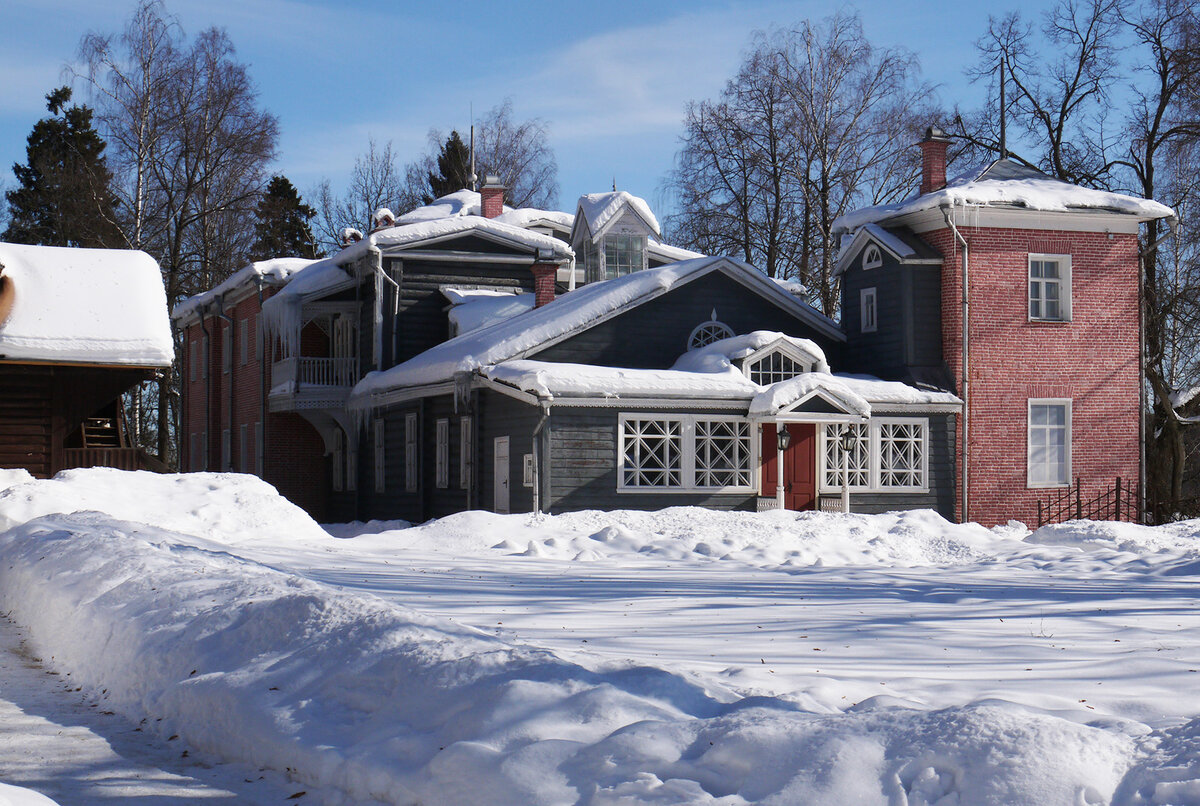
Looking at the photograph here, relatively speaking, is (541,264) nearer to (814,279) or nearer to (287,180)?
(814,279)

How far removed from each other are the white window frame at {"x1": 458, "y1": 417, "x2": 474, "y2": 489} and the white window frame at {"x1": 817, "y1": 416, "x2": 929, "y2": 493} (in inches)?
246

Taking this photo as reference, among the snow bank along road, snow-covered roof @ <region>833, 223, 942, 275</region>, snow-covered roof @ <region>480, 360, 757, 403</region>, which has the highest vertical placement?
snow-covered roof @ <region>833, 223, 942, 275</region>

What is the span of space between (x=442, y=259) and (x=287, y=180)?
2457 cm

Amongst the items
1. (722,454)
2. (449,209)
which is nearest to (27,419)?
(722,454)

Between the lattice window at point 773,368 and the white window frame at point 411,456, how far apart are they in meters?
6.98

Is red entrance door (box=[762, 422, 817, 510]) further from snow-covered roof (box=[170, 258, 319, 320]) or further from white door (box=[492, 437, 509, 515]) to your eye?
snow-covered roof (box=[170, 258, 319, 320])

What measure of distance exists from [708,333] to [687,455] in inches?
134

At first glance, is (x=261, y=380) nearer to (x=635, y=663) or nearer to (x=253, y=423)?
(x=253, y=423)

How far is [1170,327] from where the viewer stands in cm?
3114

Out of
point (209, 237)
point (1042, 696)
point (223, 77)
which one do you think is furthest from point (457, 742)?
point (209, 237)

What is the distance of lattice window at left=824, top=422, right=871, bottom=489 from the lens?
21641mm

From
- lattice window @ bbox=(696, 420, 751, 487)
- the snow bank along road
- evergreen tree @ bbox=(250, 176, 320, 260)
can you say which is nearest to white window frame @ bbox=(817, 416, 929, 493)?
lattice window @ bbox=(696, 420, 751, 487)

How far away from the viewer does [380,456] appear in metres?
26.3

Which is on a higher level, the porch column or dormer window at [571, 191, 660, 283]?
dormer window at [571, 191, 660, 283]
